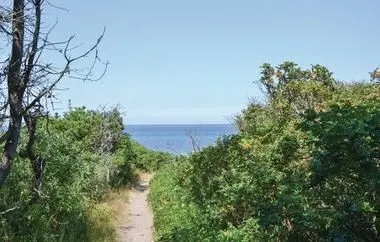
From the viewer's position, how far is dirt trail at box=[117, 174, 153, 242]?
1520 centimetres

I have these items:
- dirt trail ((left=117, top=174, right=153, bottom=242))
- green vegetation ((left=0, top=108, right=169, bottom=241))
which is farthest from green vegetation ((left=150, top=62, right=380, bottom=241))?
green vegetation ((left=0, top=108, right=169, bottom=241))

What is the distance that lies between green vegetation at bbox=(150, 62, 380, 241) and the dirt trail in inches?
24.6

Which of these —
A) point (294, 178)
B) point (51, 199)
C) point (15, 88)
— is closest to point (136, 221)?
point (51, 199)

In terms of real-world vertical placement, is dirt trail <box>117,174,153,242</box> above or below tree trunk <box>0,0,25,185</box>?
below

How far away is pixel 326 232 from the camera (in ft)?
22.0

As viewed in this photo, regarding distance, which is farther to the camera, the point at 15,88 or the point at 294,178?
the point at 294,178

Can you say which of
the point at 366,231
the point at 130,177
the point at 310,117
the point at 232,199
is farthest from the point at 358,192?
the point at 130,177

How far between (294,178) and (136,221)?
11131mm

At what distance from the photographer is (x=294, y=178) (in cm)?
775

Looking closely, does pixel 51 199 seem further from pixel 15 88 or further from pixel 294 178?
pixel 15 88

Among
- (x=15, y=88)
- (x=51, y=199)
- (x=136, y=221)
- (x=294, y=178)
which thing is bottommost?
(x=136, y=221)

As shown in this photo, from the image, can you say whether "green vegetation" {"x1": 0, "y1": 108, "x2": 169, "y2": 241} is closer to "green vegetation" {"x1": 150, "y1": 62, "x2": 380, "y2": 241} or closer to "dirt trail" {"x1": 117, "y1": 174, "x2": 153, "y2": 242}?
"dirt trail" {"x1": 117, "y1": 174, "x2": 153, "y2": 242}

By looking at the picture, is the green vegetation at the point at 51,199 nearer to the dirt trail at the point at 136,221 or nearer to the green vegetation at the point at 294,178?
the dirt trail at the point at 136,221

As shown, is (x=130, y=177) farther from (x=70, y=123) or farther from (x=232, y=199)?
(x=232, y=199)
